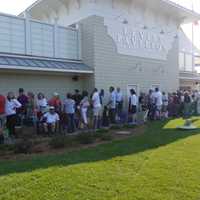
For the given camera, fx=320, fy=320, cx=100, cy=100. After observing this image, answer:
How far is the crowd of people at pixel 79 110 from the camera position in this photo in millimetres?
11675

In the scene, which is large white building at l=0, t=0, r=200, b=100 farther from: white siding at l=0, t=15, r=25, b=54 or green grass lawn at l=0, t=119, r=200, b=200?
green grass lawn at l=0, t=119, r=200, b=200

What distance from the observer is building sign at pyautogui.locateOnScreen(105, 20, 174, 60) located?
17.6 meters

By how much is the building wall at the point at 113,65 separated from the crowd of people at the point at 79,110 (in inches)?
44.1

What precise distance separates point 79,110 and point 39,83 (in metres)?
2.44

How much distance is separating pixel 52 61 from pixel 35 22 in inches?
77.9

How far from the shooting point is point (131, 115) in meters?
16.5

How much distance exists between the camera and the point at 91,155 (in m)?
7.90

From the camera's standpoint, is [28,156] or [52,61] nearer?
[28,156]

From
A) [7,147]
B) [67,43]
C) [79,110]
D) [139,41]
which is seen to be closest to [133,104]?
[79,110]

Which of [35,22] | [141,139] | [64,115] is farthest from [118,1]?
[141,139]

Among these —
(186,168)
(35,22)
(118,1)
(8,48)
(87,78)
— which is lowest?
(186,168)

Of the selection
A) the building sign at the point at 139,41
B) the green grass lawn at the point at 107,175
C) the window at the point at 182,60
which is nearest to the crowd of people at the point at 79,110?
the building sign at the point at 139,41

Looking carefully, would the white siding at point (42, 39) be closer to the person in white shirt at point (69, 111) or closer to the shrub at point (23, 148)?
the person in white shirt at point (69, 111)

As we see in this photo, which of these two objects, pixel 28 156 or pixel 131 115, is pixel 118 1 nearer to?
pixel 131 115
